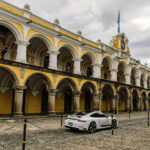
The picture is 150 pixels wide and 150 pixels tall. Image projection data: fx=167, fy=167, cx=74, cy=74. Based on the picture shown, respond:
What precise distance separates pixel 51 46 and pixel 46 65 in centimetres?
455

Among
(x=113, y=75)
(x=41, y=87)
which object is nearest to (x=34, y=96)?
(x=41, y=87)

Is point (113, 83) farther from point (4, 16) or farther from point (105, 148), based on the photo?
point (105, 148)

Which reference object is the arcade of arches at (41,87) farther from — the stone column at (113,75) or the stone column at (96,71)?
the stone column at (96,71)

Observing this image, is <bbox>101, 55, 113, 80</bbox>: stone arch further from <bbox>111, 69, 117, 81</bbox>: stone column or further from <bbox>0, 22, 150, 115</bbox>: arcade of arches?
<bbox>111, 69, 117, 81</bbox>: stone column

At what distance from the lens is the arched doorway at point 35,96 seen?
2023cm

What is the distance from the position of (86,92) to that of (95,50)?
7337 mm

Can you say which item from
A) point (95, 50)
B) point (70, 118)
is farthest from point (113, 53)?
point (70, 118)

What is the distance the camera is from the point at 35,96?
2116cm

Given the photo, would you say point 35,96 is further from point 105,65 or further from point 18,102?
point 105,65

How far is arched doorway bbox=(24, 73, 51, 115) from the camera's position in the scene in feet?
66.4

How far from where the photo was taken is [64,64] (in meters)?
25.1

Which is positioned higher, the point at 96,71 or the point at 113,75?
the point at 96,71

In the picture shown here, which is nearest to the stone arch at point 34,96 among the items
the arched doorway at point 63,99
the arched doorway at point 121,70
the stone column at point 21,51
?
the arched doorway at point 63,99

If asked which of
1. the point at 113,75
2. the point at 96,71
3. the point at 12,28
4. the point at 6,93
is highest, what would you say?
the point at 12,28
